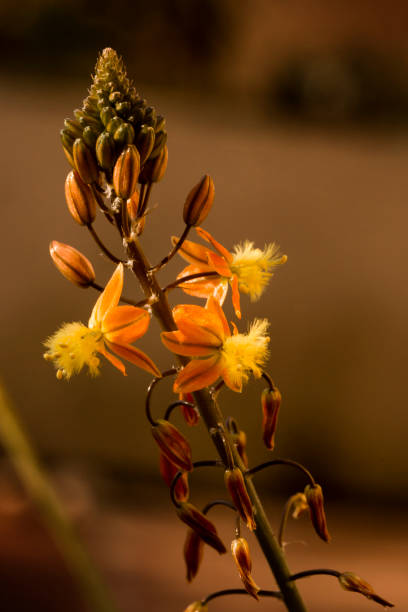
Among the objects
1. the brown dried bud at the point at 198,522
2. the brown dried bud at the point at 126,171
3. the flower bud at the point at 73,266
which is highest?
the brown dried bud at the point at 126,171

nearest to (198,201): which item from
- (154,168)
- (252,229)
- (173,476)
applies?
(154,168)

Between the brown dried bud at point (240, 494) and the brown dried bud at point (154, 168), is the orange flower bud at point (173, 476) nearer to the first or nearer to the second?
the brown dried bud at point (240, 494)

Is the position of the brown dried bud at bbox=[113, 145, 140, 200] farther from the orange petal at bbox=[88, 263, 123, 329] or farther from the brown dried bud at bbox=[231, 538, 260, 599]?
the brown dried bud at bbox=[231, 538, 260, 599]

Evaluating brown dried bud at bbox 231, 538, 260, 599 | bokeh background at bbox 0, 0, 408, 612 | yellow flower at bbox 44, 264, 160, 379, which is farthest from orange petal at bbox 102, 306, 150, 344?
bokeh background at bbox 0, 0, 408, 612

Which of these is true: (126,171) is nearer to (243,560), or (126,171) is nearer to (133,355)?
(133,355)

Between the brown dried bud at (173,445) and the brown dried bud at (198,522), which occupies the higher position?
the brown dried bud at (173,445)

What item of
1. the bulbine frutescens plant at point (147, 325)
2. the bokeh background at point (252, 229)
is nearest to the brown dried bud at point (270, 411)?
the bulbine frutescens plant at point (147, 325)
